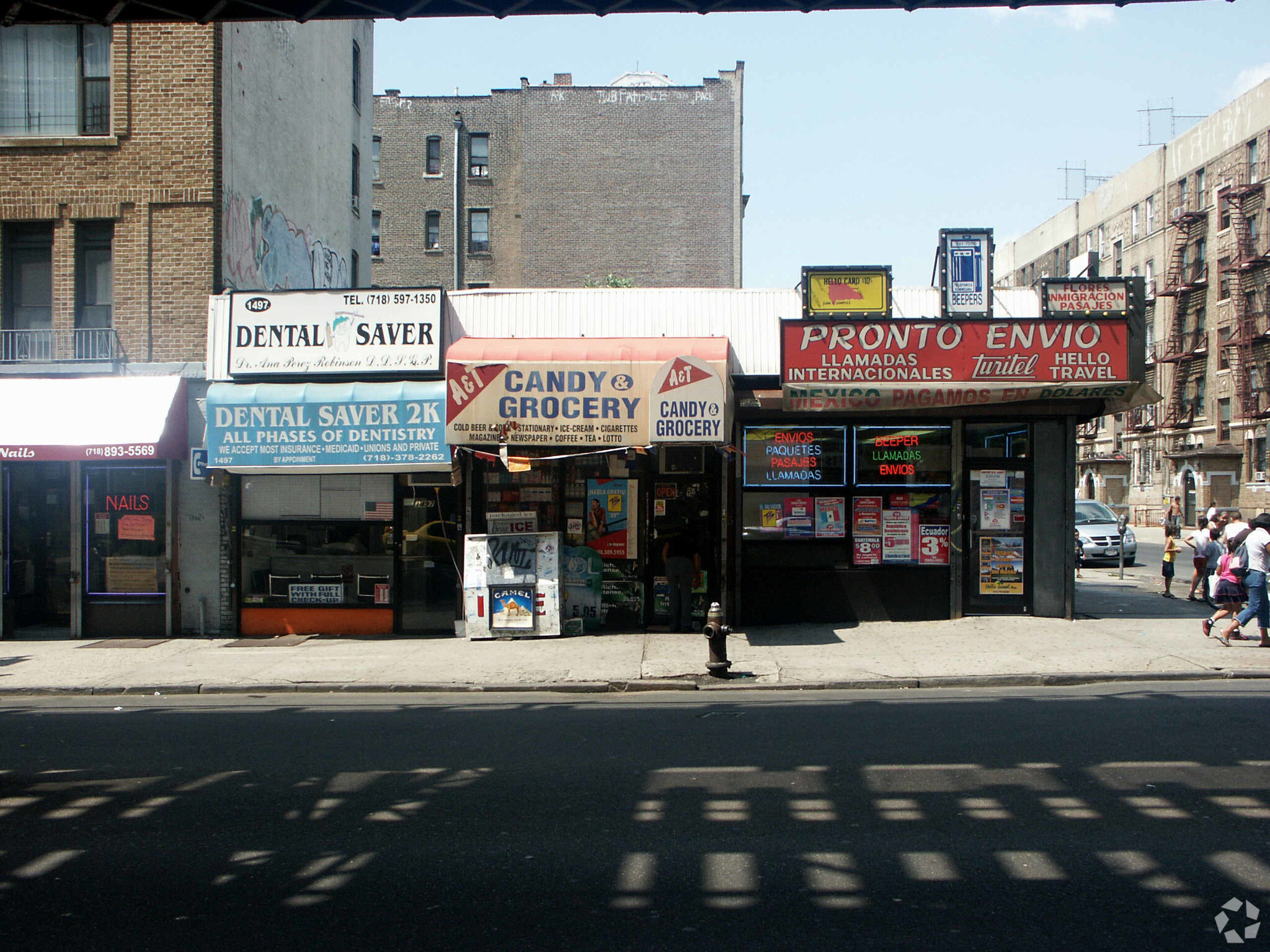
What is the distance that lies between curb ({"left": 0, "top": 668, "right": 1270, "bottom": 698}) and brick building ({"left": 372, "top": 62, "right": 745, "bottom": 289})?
3308 cm

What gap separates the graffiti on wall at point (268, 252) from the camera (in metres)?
14.5

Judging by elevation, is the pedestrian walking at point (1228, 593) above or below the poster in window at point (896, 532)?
below

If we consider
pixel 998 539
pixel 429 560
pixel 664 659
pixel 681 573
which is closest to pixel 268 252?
pixel 429 560

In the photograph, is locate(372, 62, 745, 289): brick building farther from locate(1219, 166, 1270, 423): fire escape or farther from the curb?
the curb

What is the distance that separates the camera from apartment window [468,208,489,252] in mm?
47469

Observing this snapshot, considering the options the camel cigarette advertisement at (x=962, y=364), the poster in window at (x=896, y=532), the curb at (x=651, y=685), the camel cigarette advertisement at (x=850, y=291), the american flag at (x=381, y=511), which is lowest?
the curb at (x=651, y=685)

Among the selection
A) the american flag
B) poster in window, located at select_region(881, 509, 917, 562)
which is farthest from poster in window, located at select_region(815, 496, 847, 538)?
the american flag

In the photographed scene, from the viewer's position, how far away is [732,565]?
1343 cm

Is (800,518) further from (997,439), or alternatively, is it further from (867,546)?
(997,439)

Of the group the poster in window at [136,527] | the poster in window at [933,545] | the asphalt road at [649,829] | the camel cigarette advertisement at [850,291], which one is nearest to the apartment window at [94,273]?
the poster in window at [136,527]

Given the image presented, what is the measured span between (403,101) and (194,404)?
39566mm

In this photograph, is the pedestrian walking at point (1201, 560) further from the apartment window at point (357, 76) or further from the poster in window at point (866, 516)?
the apartment window at point (357, 76)

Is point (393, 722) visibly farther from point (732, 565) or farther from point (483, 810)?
point (732, 565)

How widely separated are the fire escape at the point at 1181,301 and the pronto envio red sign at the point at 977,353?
1604 inches
